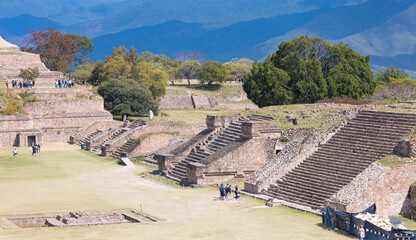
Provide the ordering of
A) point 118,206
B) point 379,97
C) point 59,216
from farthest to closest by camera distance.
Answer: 1. point 379,97
2. point 118,206
3. point 59,216

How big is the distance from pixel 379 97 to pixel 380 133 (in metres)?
27.9

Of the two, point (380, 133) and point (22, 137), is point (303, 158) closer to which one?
point (380, 133)

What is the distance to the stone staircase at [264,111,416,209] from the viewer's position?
30547 millimetres

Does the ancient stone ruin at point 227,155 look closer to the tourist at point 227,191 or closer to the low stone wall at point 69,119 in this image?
the tourist at point 227,191

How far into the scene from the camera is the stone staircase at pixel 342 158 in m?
30.5

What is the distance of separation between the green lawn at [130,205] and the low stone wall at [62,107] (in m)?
14.8

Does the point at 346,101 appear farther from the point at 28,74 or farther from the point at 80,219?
the point at 28,74

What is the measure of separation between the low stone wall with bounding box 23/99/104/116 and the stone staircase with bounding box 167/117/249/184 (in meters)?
23.6

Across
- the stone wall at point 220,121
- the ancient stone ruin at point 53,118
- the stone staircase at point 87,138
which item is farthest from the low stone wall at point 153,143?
the ancient stone ruin at point 53,118

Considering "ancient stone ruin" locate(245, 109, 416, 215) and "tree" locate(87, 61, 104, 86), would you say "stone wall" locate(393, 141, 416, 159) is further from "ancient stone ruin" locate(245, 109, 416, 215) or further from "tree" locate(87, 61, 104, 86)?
"tree" locate(87, 61, 104, 86)

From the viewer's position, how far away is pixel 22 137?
55.1m

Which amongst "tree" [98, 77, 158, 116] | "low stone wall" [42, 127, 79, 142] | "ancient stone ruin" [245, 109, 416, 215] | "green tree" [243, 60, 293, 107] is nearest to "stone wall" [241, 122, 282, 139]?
"ancient stone ruin" [245, 109, 416, 215]

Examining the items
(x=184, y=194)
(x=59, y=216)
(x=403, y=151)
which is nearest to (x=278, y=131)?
(x=184, y=194)

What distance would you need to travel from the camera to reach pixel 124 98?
70.5 m
